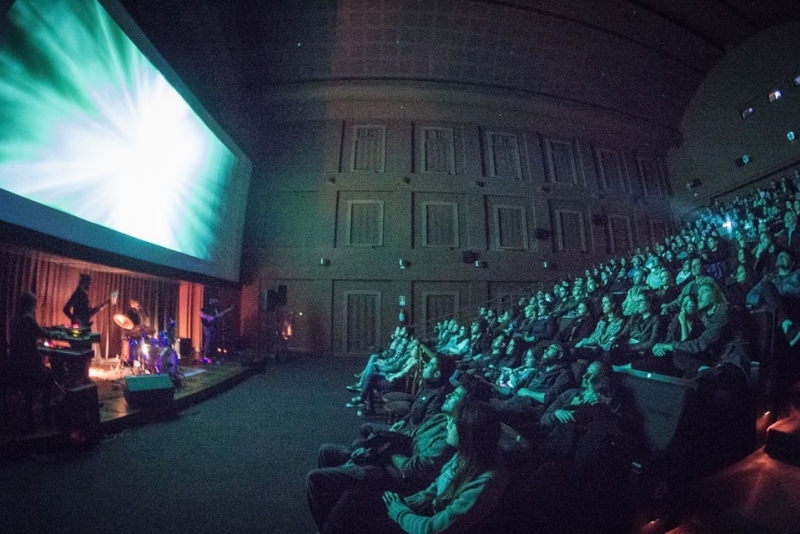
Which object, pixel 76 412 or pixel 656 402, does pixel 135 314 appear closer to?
pixel 76 412

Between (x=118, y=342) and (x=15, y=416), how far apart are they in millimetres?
4003

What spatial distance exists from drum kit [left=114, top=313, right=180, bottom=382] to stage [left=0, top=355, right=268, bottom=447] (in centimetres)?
18

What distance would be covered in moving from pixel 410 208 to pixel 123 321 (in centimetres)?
831

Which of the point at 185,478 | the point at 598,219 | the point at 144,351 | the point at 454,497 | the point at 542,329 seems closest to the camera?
the point at 454,497

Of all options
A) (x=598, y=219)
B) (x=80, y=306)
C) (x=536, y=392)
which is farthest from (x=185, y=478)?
(x=598, y=219)

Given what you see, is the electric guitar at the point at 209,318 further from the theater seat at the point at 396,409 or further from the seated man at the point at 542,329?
the seated man at the point at 542,329

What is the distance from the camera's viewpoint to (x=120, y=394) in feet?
18.3

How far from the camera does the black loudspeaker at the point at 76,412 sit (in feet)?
12.6

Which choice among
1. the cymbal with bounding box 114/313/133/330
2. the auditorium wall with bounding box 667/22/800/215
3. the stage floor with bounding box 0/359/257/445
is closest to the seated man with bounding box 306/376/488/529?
the stage floor with bounding box 0/359/257/445

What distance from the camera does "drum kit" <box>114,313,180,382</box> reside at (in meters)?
6.63

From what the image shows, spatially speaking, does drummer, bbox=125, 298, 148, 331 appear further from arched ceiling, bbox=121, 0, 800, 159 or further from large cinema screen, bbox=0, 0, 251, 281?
arched ceiling, bbox=121, 0, 800, 159

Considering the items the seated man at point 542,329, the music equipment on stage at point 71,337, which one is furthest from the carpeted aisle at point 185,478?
the seated man at point 542,329

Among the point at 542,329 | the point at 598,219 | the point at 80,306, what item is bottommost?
the point at 542,329

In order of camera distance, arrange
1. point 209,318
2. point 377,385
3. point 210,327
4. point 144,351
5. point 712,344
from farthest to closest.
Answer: point 210,327, point 209,318, point 144,351, point 377,385, point 712,344
